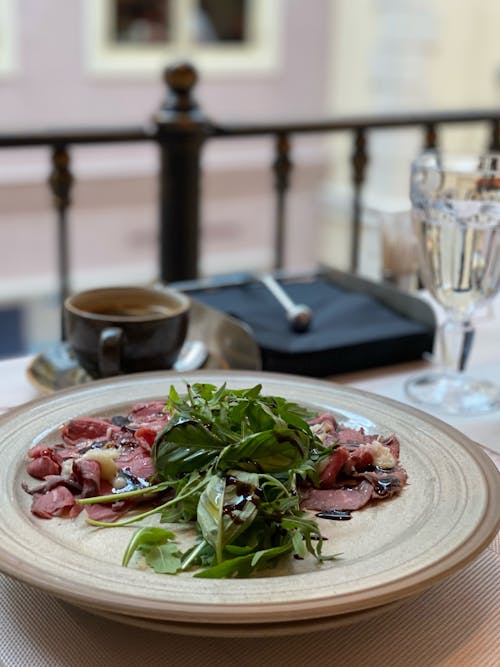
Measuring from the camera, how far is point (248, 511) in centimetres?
49

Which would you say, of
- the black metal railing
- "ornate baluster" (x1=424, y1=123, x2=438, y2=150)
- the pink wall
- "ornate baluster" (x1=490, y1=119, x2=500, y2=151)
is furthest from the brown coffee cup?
the pink wall

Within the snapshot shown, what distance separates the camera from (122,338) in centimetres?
77

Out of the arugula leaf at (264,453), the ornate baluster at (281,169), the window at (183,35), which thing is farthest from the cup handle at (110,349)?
the window at (183,35)

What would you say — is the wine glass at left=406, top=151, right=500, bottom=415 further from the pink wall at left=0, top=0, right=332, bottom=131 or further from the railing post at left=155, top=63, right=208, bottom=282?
the pink wall at left=0, top=0, right=332, bottom=131

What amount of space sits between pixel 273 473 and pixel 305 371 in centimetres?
33

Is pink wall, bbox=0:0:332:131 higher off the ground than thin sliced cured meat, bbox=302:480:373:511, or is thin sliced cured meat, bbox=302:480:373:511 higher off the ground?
pink wall, bbox=0:0:332:131

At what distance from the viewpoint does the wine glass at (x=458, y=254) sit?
836 mm

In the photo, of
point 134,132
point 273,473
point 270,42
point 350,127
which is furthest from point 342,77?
point 273,473

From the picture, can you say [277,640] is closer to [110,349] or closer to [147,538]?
[147,538]

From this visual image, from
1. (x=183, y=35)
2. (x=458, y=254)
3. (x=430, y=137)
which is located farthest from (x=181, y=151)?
(x=183, y=35)

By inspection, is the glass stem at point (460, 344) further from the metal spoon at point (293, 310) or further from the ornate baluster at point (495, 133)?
the ornate baluster at point (495, 133)

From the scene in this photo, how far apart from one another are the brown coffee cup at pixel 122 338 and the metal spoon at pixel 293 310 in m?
0.14

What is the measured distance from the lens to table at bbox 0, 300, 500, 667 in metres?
0.47

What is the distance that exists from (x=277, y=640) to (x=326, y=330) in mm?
474
